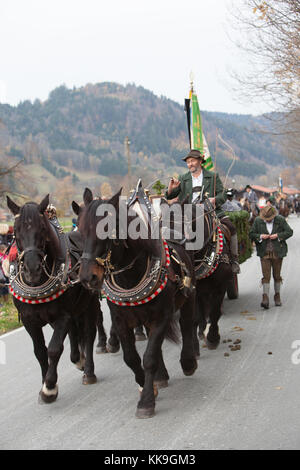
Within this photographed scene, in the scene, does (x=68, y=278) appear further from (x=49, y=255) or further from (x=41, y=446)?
(x=41, y=446)

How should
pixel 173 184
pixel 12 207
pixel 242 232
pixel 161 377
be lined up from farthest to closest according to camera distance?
pixel 242 232 < pixel 173 184 < pixel 161 377 < pixel 12 207

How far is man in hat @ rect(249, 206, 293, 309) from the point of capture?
10.1m

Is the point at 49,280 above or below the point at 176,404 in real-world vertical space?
above

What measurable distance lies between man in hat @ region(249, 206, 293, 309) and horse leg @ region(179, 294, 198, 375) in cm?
423

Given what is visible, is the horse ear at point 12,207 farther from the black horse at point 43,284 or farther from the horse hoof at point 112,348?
the horse hoof at point 112,348

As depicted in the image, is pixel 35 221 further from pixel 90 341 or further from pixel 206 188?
pixel 206 188

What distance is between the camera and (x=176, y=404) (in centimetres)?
516

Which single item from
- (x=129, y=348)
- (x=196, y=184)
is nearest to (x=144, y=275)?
(x=129, y=348)

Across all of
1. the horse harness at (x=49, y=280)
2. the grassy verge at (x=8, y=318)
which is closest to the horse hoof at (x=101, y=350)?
the horse harness at (x=49, y=280)

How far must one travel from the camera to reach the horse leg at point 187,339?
5766mm

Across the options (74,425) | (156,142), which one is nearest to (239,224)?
(74,425)

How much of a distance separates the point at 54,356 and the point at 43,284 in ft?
2.33

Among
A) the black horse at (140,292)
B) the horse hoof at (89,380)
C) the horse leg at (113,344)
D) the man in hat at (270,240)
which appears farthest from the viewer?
the man in hat at (270,240)

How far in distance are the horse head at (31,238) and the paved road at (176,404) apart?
1335 millimetres
